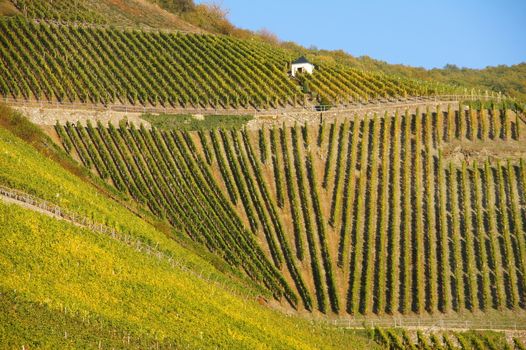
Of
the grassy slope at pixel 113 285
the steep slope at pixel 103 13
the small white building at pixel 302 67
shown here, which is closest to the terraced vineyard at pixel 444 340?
the grassy slope at pixel 113 285

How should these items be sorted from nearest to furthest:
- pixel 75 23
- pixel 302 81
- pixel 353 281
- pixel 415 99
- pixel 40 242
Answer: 1. pixel 40 242
2. pixel 353 281
3. pixel 415 99
4. pixel 302 81
5. pixel 75 23

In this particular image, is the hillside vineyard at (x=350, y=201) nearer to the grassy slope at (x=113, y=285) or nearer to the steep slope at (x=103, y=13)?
the grassy slope at (x=113, y=285)

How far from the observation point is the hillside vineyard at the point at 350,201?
163 feet

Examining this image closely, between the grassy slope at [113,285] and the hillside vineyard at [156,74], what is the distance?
19661mm

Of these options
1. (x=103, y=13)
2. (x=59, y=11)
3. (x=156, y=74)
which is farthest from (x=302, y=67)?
(x=59, y=11)

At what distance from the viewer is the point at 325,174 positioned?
57281mm

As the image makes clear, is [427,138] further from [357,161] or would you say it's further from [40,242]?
[40,242]

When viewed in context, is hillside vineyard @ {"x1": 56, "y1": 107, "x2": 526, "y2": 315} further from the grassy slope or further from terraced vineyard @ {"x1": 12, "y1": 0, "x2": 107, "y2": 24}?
terraced vineyard @ {"x1": 12, "y1": 0, "x2": 107, "y2": 24}

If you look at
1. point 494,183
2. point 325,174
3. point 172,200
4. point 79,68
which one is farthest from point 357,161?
point 79,68

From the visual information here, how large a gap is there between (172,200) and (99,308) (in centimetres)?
2196

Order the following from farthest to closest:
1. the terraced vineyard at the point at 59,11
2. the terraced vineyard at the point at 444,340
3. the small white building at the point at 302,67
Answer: the terraced vineyard at the point at 59,11 < the small white building at the point at 302,67 < the terraced vineyard at the point at 444,340

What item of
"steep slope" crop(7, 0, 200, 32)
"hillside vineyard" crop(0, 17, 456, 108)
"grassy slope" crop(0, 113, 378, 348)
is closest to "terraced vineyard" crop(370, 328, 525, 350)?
"grassy slope" crop(0, 113, 378, 348)

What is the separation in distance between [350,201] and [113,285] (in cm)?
2253

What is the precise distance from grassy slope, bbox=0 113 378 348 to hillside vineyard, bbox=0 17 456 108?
64.5 feet
